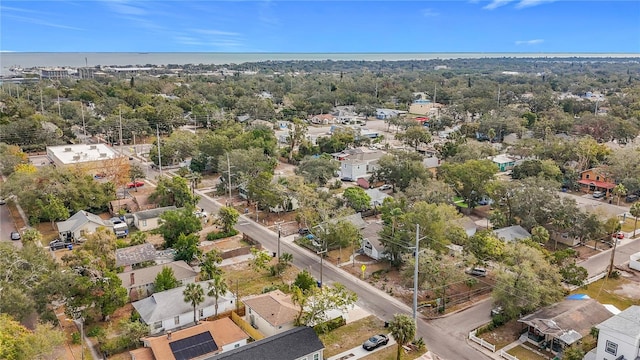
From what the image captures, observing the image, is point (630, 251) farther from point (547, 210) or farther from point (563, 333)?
point (563, 333)

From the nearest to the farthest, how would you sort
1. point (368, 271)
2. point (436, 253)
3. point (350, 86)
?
point (436, 253) → point (368, 271) → point (350, 86)

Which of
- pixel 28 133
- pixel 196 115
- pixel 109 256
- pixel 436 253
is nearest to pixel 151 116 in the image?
pixel 196 115

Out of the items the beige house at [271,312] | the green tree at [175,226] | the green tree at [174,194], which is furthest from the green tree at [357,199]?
the beige house at [271,312]

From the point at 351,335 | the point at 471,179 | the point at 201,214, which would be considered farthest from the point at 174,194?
the point at 471,179

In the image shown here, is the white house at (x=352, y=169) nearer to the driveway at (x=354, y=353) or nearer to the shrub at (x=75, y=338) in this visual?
the driveway at (x=354, y=353)

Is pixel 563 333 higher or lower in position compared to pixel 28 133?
lower

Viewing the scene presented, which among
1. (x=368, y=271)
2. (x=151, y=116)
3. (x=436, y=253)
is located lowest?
(x=368, y=271)
